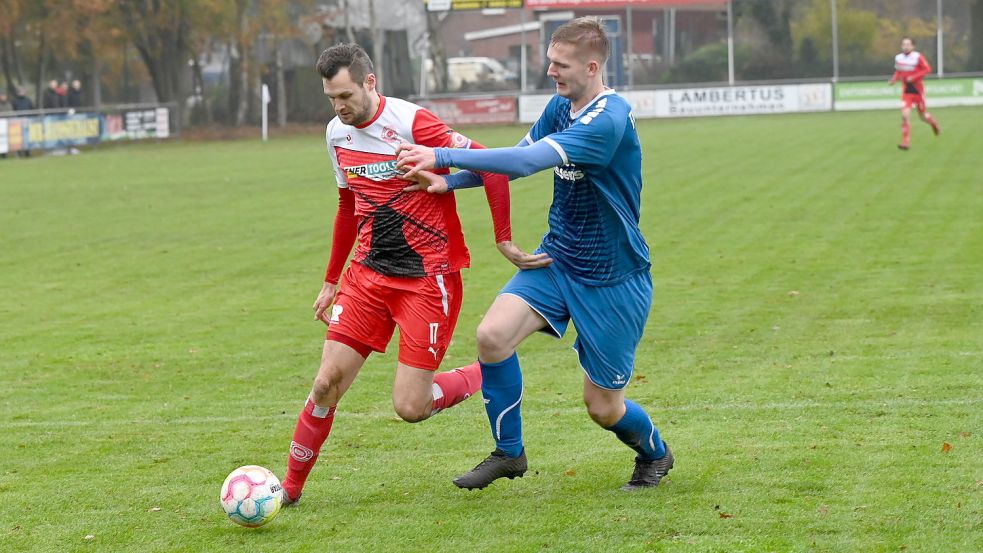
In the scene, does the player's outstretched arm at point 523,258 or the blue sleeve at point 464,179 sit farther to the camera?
the player's outstretched arm at point 523,258

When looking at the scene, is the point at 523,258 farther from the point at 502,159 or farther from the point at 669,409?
the point at 669,409

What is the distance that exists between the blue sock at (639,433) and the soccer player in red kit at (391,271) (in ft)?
2.57

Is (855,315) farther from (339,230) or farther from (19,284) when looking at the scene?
(19,284)

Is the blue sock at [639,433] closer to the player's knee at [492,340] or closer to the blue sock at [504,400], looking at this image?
the blue sock at [504,400]

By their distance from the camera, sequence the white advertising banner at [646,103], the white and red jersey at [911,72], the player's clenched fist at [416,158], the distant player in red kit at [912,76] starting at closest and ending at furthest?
the player's clenched fist at [416,158], the distant player in red kit at [912,76], the white and red jersey at [911,72], the white advertising banner at [646,103]

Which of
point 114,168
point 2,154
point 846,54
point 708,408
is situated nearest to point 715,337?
point 708,408

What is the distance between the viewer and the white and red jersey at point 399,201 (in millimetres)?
5980

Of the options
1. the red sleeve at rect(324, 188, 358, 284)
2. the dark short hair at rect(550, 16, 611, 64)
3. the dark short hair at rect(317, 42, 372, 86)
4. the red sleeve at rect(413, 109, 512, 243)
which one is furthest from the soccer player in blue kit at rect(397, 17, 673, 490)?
the red sleeve at rect(324, 188, 358, 284)

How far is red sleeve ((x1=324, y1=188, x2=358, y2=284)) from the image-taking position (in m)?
6.32

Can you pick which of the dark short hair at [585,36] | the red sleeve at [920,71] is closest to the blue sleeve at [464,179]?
the dark short hair at [585,36]

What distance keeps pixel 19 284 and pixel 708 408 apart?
8.72 meters

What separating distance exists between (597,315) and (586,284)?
0.14 meters

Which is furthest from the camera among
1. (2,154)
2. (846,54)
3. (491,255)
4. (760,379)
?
(846,54)

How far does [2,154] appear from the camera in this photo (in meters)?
35.8
